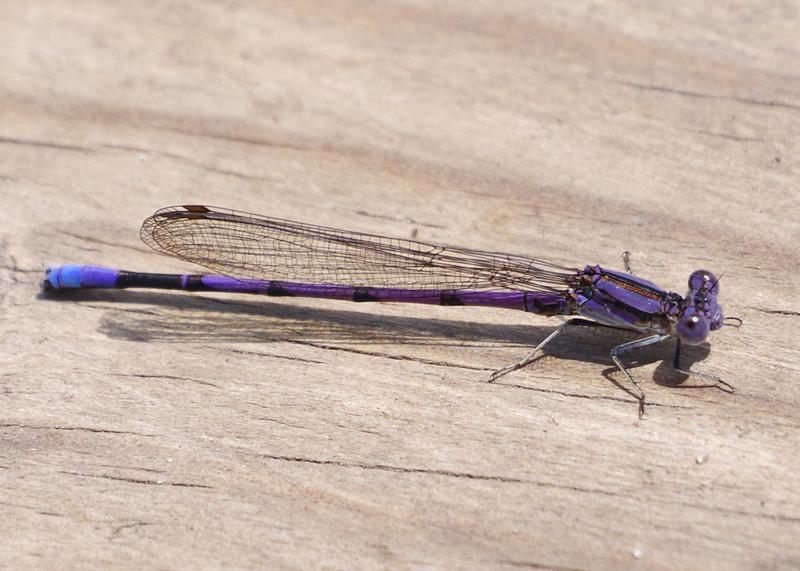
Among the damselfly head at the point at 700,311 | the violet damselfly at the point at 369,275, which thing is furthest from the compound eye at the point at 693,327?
the violet damselfly at the point at 369,275

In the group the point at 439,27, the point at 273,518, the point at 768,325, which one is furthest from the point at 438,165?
the point at 273,518

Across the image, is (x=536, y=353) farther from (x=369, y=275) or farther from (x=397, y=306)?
(x=369, y=275)

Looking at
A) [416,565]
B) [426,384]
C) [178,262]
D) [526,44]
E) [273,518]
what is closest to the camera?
[416,565]

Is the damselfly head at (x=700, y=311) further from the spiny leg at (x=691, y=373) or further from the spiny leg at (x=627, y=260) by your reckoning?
the spiny leg at (x=627, y=260)

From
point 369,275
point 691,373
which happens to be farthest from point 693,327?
point 369,275

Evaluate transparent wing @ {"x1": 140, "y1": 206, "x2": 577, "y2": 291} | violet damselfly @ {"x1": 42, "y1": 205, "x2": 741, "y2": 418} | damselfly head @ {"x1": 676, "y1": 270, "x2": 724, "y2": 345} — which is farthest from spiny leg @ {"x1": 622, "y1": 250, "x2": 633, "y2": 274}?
damselfly head @ {"x1": 676, "y1": 270, "x2": 724, "y2": 345}

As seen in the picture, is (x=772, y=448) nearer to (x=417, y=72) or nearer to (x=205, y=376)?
(x=205, y=376)
